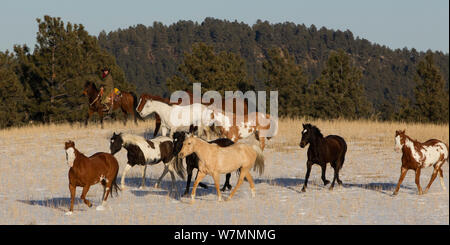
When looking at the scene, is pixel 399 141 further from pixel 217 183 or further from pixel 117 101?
pixel 117 101

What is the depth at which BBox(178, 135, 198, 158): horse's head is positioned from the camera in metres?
12.4

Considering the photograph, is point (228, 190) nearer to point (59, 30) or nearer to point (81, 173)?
point (81, 173)

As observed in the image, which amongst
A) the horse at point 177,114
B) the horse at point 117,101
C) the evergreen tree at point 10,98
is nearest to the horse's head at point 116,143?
the horse at point 177,114

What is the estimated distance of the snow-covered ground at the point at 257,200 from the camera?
11.3m

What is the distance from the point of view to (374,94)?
146000 millimetres

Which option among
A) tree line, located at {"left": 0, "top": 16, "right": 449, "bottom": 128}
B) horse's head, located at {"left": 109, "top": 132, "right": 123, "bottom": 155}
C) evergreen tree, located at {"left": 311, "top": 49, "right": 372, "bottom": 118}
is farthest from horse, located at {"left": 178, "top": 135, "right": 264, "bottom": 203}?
evergreen tree, located at {"left": 311, "top": 49, "right": 372, "bottom": 118}

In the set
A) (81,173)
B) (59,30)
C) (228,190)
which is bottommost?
(228,190)

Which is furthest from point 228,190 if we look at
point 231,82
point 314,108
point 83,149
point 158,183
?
point 314,108

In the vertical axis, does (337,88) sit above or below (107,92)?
above

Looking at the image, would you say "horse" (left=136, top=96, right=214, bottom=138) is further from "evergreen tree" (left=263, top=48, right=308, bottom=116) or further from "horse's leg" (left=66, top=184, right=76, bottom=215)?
"evergreen tree" (left=263, top=48, right=308, bottom=116)

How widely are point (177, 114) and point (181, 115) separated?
157 mm

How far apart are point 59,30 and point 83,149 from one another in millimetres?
18819

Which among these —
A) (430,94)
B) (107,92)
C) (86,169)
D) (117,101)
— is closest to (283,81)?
(430,94)

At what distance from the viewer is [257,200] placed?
13.2m
